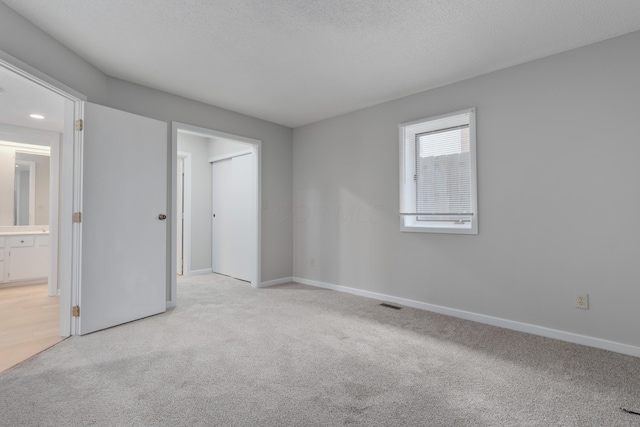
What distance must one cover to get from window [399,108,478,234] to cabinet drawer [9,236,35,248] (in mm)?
5341

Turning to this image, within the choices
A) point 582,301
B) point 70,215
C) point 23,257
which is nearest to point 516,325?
point 582,301

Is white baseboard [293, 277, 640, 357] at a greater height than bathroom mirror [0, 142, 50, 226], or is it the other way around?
bathroom mirror [0, 142, 50, 226]

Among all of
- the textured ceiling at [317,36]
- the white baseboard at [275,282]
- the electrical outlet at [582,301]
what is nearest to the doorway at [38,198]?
the textured ceiling at [317,36]

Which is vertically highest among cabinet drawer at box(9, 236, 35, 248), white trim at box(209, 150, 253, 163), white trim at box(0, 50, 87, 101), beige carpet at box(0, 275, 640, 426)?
white trim at box(209, 150, 253, 163)

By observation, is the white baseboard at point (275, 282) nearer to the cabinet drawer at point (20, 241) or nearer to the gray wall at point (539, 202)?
the gray wall at point (539, 202)

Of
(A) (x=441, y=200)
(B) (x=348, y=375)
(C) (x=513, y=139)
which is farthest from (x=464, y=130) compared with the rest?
(B) (x=348, y=375)

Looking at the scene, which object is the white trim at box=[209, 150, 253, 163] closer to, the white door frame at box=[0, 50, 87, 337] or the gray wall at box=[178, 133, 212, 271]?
the gray wall at box=[178, 133, 212, 271]

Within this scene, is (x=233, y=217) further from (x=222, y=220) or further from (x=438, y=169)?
(x=438, y=169)

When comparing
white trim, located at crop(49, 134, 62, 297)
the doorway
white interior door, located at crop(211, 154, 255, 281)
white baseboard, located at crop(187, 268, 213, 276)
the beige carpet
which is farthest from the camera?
white baseboard, located at crop(187, 268, 213, 276)

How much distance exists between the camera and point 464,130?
3229 millimetres

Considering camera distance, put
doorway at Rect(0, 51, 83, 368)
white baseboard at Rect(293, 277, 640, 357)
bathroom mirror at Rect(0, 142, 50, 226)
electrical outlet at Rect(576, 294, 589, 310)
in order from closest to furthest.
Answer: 1. white baseboard at Rect(293, 277, 640, 357)
2. electrical outlet at Rect(576, 294, 589, 310)
3. doorway at Rect(0, 51, 83, 368)
4. bathroom mirror at Rect(0, 142, 50, 226)

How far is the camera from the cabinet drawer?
4539 mm

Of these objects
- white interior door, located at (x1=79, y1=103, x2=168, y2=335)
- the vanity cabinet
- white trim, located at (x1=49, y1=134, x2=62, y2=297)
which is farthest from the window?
the vanity cabinet

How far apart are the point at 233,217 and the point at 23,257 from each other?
3.03 metres
